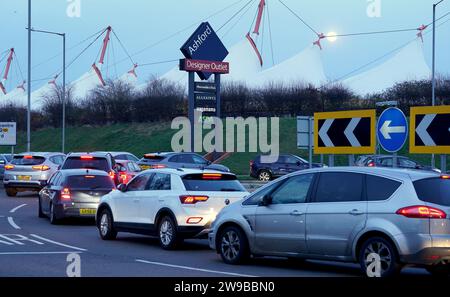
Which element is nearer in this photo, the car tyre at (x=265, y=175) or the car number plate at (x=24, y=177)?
the car number plate at (x=24, y=177)

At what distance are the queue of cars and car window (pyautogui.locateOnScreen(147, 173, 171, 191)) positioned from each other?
25 mm

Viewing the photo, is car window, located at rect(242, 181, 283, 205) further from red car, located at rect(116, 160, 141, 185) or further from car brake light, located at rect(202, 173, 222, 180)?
red car, located at rect(116, 160, 141, 185)

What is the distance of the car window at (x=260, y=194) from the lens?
1305cm

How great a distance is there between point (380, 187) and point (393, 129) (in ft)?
12.5

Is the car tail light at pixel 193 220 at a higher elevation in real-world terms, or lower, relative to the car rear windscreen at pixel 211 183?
lower

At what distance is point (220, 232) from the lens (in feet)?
44.8

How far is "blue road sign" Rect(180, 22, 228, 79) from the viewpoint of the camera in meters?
47.3

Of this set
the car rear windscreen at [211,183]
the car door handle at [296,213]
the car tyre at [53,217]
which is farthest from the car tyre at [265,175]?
the car door handle at [296,213]

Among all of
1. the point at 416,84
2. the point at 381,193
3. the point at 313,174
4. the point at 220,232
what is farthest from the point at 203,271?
the point at 416,84

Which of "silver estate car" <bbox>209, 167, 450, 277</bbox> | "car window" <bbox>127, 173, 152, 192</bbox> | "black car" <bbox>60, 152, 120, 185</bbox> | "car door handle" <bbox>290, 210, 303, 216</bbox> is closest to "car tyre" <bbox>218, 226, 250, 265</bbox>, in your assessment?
"silver estate car" <bbox>209, 167, 450, 277</bbox>

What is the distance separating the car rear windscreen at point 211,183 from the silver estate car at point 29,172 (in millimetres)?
16372

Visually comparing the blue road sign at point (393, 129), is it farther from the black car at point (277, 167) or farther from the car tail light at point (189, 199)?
the black car at point (277, 167)

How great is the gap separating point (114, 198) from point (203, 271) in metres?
5.41
